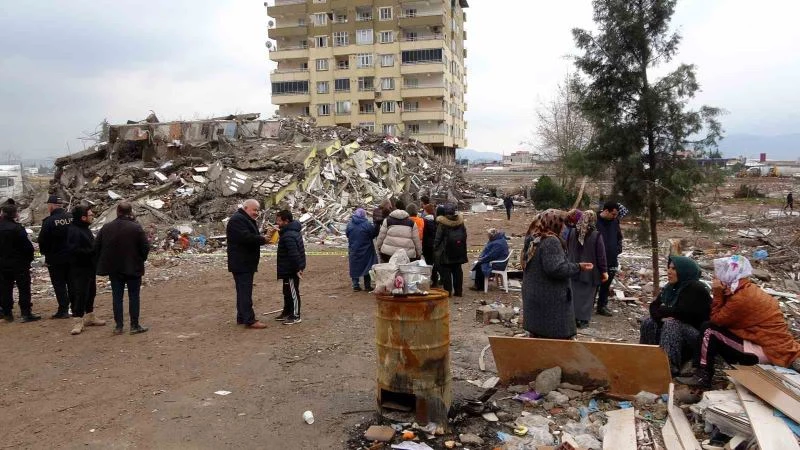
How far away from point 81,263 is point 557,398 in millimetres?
6450

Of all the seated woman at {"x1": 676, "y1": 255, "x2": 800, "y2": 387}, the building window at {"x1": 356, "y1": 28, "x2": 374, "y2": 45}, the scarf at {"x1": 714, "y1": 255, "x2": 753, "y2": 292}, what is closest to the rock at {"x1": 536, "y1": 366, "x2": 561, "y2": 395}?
the seated woman at {"x1": 676, "y1": 255, "x2": 800, "y2": 387}

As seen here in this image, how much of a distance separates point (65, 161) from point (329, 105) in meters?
34.1

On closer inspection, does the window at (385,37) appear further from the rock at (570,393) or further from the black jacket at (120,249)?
the rock at (570,393)

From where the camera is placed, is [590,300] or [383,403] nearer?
[383,403]

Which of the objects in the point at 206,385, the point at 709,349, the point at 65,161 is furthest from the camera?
the point at 65,161

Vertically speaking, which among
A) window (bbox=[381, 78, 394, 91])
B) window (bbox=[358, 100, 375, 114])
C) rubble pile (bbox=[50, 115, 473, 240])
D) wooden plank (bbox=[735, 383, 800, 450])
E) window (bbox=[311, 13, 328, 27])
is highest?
window (bbox=[311, 13, 328, 27])

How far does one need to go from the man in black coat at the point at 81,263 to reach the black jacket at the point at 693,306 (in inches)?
285

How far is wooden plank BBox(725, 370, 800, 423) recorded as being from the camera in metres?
3.84

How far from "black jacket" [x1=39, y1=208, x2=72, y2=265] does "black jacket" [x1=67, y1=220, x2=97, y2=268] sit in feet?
0.62

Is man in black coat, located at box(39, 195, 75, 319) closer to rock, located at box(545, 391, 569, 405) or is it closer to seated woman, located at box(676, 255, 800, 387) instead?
rock, located at box(545, 391, 569, 405)

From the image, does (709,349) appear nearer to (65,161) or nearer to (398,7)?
(65,161)

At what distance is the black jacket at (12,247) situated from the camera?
25.3ft

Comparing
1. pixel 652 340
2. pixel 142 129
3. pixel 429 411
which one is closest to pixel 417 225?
pixel 652 340

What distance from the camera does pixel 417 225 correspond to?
9328mm
